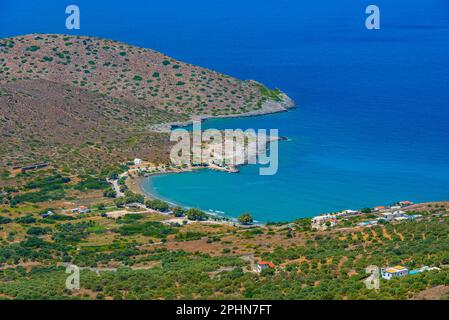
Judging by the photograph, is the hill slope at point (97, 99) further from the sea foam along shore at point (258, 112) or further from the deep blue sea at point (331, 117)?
the deep blue sea at point (331, 117)

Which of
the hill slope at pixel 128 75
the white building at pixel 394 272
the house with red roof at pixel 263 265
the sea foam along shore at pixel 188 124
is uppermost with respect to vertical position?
the hill slope at pixel 128 75

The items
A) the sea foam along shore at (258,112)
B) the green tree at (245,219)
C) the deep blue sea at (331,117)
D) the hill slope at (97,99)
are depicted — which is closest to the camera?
the green tree at (245,219)

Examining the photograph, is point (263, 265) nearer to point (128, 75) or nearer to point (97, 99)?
point (97, 99)

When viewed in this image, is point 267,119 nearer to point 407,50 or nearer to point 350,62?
point 350,62

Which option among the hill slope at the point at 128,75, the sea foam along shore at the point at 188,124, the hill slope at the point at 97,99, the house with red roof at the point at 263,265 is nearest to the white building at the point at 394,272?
the house with red roof at the point at 263,265

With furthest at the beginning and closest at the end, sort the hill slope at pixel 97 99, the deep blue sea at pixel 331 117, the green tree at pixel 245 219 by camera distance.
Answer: the hill slope at pixel 97 99 → the deep blue sea at pixel 331 117 → the green tree at pixel 245 219
